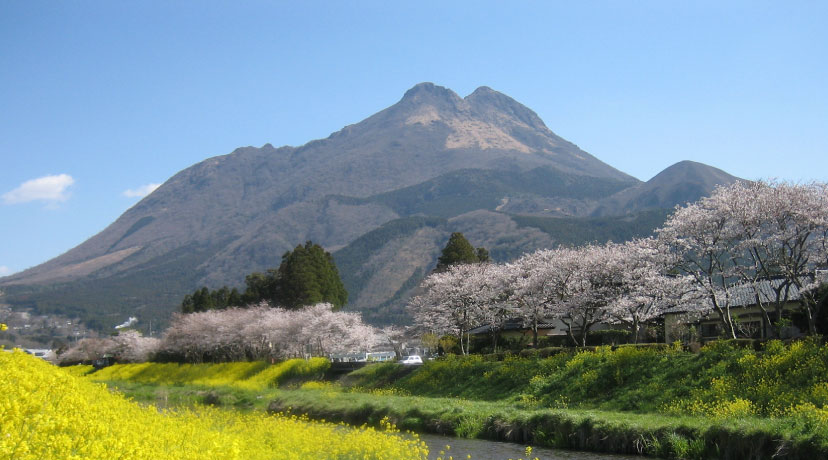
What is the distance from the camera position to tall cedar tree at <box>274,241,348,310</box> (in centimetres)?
7244

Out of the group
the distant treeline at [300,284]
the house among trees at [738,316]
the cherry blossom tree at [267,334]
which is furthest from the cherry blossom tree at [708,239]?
the distant treeline at [300,284]

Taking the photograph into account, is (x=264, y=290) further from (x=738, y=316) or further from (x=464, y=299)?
(x=738, y=316)

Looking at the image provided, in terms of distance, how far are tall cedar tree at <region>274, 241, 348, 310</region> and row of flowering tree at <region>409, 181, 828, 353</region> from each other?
15909 millimetres

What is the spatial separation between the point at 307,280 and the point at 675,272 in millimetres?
42099

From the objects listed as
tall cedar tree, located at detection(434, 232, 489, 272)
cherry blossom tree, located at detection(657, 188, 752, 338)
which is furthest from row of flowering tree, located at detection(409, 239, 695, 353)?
tall cedar tree, located at detection(434, 232, 489, 272)

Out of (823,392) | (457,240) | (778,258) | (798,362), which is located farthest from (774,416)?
(457,240)

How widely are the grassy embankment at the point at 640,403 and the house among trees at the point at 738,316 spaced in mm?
12143

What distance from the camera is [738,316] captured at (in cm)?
4269

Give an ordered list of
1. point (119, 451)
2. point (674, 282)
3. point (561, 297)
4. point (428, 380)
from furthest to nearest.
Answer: point (561, 297) < point (428, 380) < point (674, 282) < point (119, 451)

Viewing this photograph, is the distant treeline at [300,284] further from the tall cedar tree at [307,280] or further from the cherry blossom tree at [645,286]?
the cherry blossom tree at [645,286]

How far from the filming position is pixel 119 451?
7383 millimetres

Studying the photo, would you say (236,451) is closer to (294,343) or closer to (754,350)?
(754,350)

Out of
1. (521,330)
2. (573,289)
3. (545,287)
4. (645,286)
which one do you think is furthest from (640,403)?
(521,330)

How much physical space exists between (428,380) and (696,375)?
18575 millimetres
